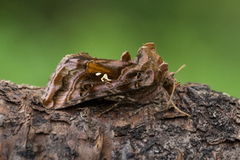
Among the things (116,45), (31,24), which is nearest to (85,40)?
(116,45)

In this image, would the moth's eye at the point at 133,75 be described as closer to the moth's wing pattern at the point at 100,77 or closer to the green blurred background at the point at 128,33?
the moth's wing pattern at the point at 100,77

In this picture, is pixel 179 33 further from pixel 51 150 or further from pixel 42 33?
pixel 51 150

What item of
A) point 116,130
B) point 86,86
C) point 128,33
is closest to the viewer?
point 116,130

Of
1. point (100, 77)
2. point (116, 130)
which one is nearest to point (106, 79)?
point (100, 77)

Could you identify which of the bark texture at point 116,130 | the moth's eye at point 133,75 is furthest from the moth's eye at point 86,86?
the moth's eye at point 133,75

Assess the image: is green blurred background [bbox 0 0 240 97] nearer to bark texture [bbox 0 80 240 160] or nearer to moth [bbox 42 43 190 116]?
moth [bbox 42 43 190 116]

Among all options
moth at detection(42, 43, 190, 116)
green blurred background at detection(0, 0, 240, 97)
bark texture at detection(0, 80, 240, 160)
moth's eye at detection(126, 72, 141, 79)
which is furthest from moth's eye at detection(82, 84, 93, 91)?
green blurred background at detection(0, 0, 240, 97)

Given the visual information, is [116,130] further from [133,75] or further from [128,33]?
[128,33]
